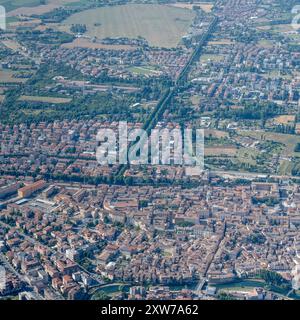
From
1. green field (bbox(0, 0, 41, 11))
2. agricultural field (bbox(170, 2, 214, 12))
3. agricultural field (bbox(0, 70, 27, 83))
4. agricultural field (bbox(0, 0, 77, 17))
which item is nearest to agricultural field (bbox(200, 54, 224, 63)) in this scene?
agricultural field (bbox(0, 70, 27, 83))

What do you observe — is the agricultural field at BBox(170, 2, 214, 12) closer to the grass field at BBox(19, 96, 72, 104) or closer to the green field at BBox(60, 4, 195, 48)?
the green field at BBox(60, 4, 195, 48)

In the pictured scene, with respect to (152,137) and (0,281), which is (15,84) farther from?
(0,281)

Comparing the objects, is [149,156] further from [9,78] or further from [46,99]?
[9,78]

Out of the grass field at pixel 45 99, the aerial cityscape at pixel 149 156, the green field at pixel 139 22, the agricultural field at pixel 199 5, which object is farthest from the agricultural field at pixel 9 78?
the agricultural field at pixel 199 5

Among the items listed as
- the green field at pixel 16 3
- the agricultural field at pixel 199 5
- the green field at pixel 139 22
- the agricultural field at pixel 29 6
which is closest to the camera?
the green field at pixel 139 22

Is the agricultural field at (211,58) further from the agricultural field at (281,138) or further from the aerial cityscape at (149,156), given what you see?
the agricultural field at (281,138)
